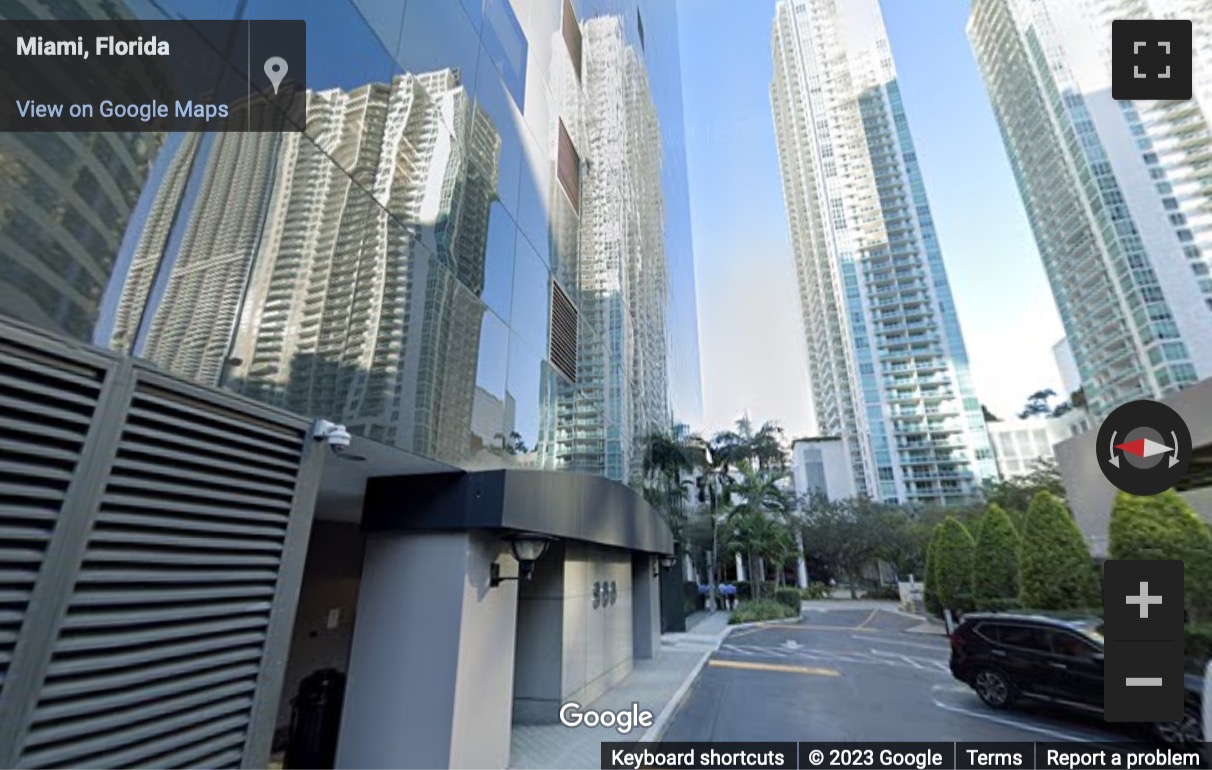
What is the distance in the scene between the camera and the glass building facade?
2.04m

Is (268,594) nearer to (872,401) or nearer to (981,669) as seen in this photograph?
(981,669)

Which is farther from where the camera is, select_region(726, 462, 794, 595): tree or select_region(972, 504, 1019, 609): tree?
select_region(726, 462, 794, 595): tree

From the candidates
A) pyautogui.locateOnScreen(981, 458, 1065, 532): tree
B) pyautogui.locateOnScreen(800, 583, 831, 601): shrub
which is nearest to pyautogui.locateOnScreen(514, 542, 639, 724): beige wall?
pyautogui.locateOnScreen(981, 458, 1065, 532): tree

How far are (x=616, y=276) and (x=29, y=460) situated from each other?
1070cm

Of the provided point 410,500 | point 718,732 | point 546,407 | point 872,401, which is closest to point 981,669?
point 718,732

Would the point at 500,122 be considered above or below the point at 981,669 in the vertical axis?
above

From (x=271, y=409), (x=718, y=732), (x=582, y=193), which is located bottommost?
(x=718, y=732)

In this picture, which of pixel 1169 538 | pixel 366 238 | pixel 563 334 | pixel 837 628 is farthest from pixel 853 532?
pixel 366 238

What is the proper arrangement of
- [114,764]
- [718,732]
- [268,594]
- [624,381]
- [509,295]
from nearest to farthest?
[114,764]
[268,594]
[509,295]
[718,732]
[624,381]

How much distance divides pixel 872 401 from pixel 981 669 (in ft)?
228

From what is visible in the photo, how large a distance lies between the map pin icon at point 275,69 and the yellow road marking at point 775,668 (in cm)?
1267

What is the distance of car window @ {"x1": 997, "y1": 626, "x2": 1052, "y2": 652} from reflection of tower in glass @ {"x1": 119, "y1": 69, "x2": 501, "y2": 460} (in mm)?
8664

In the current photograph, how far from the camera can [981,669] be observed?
305 inches

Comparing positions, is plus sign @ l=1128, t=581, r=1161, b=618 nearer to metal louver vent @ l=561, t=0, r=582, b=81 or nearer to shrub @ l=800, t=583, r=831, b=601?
metal louver vent @ l=561, t=0, r=582, b=81
